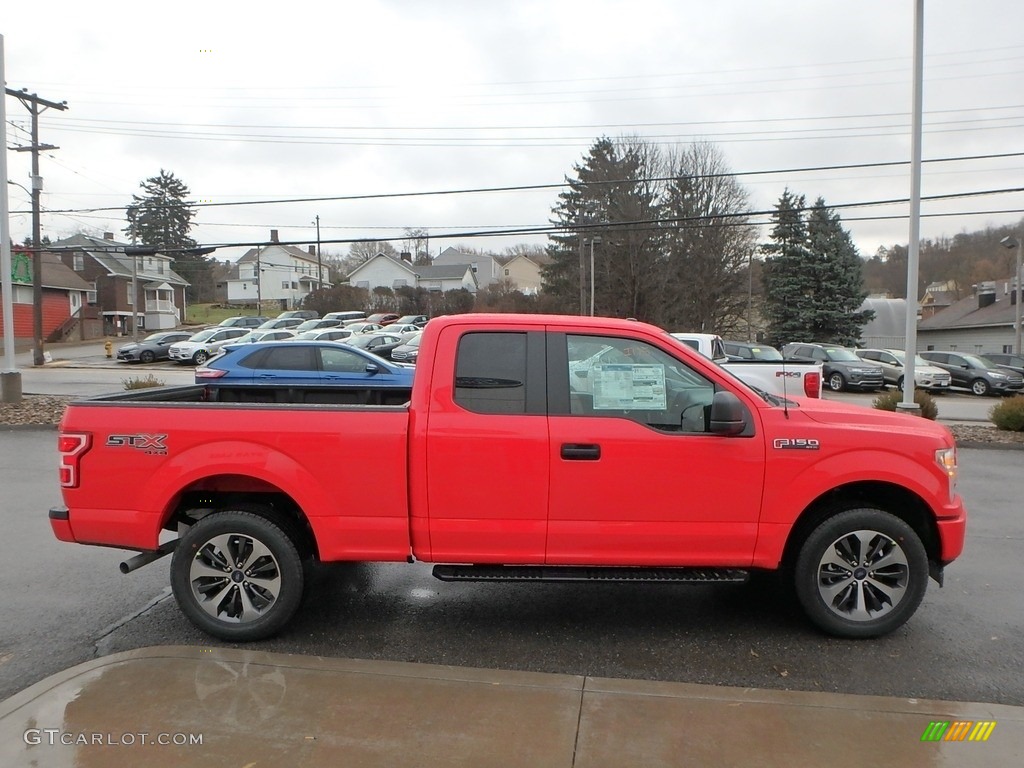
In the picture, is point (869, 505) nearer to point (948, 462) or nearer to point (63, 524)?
point (948, 462)

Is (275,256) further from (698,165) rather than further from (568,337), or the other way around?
(568,337)

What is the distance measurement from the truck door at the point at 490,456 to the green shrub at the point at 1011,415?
12.5 meters

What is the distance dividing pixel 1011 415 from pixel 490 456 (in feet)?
42.3

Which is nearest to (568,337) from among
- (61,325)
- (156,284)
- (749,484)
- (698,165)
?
(749,484)

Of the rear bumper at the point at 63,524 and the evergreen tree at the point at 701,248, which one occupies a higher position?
the evergreen tree at the point at 701,248

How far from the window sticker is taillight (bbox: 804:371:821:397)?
6533 millimetres

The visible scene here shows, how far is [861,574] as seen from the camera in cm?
419

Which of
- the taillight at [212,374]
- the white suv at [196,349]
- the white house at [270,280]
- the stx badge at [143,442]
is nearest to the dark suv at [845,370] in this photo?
the taillight at [212,374]

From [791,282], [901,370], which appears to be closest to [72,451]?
[901,370]

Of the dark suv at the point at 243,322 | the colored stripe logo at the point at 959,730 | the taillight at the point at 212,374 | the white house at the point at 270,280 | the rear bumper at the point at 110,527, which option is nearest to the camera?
the colored stripe logo at the point at 959,730

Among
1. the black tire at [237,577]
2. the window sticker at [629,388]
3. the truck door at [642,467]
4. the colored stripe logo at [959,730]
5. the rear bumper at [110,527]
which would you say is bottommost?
the colored stripe logo at [959,730]

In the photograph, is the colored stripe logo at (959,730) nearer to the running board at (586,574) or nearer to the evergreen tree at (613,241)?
the running board at (586,574)

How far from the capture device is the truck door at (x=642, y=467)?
A: 159 inches

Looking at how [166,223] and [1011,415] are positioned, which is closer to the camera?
[1011,415]
